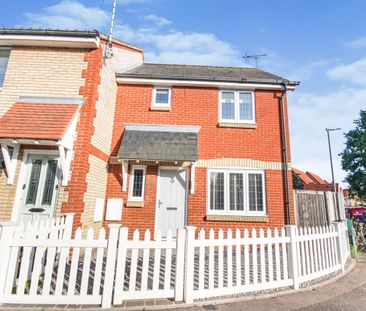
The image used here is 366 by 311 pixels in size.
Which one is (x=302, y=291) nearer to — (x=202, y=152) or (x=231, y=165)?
(x=231, y=165)

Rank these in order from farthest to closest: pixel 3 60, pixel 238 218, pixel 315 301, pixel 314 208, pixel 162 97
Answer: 1. pixel 162 97
2. pixel 314 208
3. pixel 238 218
4. pixel 3 60
5. pixel 315 301

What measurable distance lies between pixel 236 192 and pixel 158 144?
328 centimetres

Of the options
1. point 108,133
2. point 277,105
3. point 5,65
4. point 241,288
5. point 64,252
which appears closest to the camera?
point 64,252

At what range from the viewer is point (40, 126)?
5.35 m

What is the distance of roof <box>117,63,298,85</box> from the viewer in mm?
8281

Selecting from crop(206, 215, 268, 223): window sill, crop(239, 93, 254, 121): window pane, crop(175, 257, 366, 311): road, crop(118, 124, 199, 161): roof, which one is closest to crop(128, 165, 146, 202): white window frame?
crop(118, 124, 199, 161): roof

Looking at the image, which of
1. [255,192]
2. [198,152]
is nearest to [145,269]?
[198,152]

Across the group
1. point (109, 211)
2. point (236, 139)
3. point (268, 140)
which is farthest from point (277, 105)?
point (109, 211)

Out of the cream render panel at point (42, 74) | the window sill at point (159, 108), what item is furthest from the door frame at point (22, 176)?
the window sill at point (159, 108)

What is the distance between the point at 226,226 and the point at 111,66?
714 cm

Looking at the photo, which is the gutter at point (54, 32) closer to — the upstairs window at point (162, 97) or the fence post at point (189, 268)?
the upstairs window at point (162, 97)

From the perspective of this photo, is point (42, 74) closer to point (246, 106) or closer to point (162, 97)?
point (162, 97)

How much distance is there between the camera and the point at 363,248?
7.68m

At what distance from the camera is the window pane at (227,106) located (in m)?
8.36
